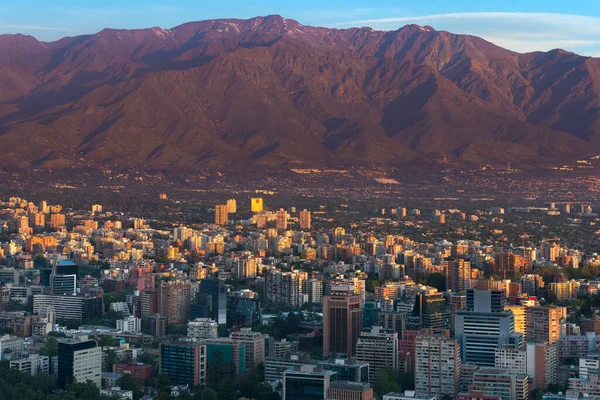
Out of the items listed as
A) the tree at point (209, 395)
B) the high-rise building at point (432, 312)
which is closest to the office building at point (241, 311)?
the high-rise building at point (432, 312)

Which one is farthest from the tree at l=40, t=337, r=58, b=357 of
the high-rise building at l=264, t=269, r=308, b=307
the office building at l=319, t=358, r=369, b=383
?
the high-rise building at l=264, t=269, r=308, b=307

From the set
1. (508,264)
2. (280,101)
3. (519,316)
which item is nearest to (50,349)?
(519,316)

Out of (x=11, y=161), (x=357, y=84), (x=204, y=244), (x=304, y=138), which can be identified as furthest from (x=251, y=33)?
(x=204, y=244)

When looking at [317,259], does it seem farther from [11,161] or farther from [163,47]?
[163,47]

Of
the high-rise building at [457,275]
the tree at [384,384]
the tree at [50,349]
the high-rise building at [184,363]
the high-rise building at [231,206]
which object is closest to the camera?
the tree at [384,384]

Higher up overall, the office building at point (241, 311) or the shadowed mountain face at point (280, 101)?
Result: the shadowed mountain face at point (280, 101)

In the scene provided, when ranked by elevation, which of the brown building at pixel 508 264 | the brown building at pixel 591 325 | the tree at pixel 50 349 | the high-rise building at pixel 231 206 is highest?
the high-rise building at pixel 231 206

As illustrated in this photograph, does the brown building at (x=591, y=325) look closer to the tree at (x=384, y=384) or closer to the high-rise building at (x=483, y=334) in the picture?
the high-rise building at (x=483, y=334)
